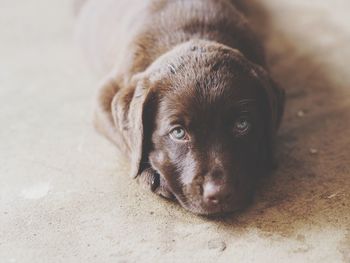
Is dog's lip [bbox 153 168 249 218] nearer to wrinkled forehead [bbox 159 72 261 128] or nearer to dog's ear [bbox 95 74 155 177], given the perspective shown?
dog's ear [bbox 95 74 155 177]

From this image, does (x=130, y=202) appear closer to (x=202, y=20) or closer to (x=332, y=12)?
(x=202, y=20)

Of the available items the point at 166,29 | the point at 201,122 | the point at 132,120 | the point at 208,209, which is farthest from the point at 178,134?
the point at 166,29

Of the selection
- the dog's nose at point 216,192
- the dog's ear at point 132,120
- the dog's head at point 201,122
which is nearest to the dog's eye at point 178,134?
the dog's head at point 201,122

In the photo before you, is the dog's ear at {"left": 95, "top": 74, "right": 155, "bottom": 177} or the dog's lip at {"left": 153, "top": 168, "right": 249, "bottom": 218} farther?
the dog's ear at {"left": 95, "top": 74, "right": 155, "bottom": 177}

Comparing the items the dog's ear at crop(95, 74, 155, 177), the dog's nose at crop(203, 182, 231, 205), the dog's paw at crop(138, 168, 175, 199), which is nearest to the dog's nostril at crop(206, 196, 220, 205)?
the dog's nose at crop(203, 182, 231, 205)

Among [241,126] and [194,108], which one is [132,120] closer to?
[194,108]

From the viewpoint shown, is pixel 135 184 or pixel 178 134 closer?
pixel 178 134

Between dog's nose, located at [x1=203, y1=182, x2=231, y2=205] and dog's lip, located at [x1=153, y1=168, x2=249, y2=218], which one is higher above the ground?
dog's nose, located at [x1=203, y1=182, x2=231, y2=205]

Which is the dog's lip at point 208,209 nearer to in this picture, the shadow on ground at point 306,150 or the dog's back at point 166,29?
the shadow on ground at point 306,150
